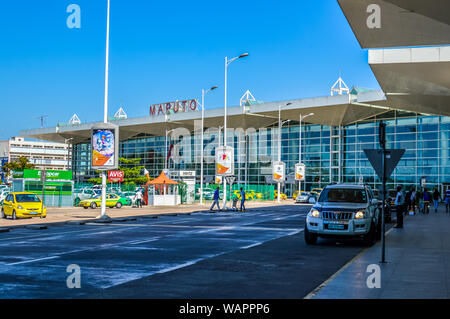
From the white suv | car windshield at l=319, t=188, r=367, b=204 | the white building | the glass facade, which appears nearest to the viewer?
the white suv

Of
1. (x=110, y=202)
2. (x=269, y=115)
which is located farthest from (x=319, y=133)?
(x=110, y=202)

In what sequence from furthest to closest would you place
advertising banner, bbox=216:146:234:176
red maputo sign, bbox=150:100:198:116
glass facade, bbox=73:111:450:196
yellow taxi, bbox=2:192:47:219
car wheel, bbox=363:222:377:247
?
1. red maputo sign, bbox=150:100:198:116
2. glass facade, bbox=73:111:450:196
3. advertising banner, bbox=216:146:234:176
4. yellow taxi, bbox=2:192:47:219
5. car wheel, bbox=363:222:377:247

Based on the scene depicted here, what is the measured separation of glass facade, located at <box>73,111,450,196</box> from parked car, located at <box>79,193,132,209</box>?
2405cm

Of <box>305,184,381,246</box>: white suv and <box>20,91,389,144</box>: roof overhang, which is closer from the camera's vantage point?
<box>305,184,381,246</box>: white suv

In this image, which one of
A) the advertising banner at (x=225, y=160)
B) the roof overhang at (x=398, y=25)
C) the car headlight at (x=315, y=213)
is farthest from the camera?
the advertising banner at (x=225, y=160)

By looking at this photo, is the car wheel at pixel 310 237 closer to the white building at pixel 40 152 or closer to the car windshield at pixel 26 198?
the car windshield at pixel 26 198

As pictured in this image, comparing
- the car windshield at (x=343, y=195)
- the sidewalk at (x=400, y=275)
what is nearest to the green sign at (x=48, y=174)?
the car windshield at (x=343, y=195)

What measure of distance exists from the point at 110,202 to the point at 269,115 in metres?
33.1

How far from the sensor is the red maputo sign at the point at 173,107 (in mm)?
78875

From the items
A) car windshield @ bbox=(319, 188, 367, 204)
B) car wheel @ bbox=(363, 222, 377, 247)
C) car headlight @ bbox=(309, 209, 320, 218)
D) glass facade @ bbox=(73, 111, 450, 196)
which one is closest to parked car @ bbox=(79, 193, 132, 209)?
glass facade @ bbox=(73, 111, 450, 196)

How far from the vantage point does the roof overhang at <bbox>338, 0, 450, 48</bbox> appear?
18.3 metres

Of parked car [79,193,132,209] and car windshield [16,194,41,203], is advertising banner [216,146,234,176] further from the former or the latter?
car windshield [16,194,41,203]

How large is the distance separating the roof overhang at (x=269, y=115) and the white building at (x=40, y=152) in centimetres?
8012
